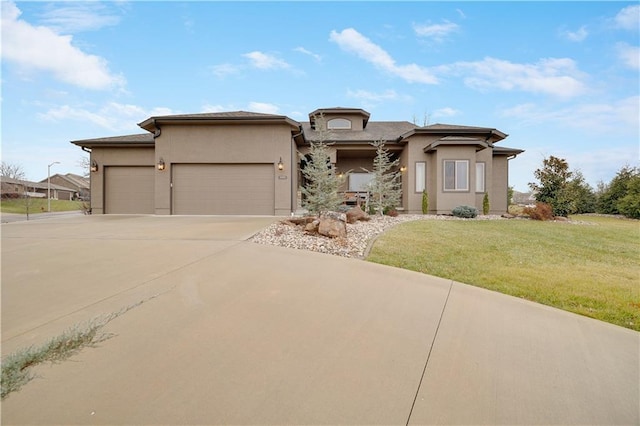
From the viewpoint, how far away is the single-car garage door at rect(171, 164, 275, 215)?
13250 millimetres

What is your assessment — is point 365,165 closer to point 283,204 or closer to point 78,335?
point 283,204

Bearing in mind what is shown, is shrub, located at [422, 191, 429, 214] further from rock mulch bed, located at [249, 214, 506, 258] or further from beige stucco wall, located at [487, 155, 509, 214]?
rock mulch bed, located at [249, 214, 506, 258]

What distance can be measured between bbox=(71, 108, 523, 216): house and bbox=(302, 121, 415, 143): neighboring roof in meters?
0.22

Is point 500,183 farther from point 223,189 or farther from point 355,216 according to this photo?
point 223,189

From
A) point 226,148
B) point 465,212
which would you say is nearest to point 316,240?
point 226,148

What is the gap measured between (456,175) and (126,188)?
640 inches

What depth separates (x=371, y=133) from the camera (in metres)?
17.4

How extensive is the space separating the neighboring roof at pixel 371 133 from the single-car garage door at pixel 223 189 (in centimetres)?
368

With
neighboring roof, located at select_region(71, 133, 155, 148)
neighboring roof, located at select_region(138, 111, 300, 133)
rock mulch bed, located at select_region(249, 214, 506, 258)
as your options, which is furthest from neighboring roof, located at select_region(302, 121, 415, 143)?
neighboring roof, located at select_region(71, 133, 155, 148)

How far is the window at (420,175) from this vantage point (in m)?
15.1

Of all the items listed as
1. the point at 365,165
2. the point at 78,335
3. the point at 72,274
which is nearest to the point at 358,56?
the point at 365,165

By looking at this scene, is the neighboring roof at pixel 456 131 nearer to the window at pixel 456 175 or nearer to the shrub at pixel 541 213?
the window at pixel 456 175

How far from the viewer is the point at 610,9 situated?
9.55 m

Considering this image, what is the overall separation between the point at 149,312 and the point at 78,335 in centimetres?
62
